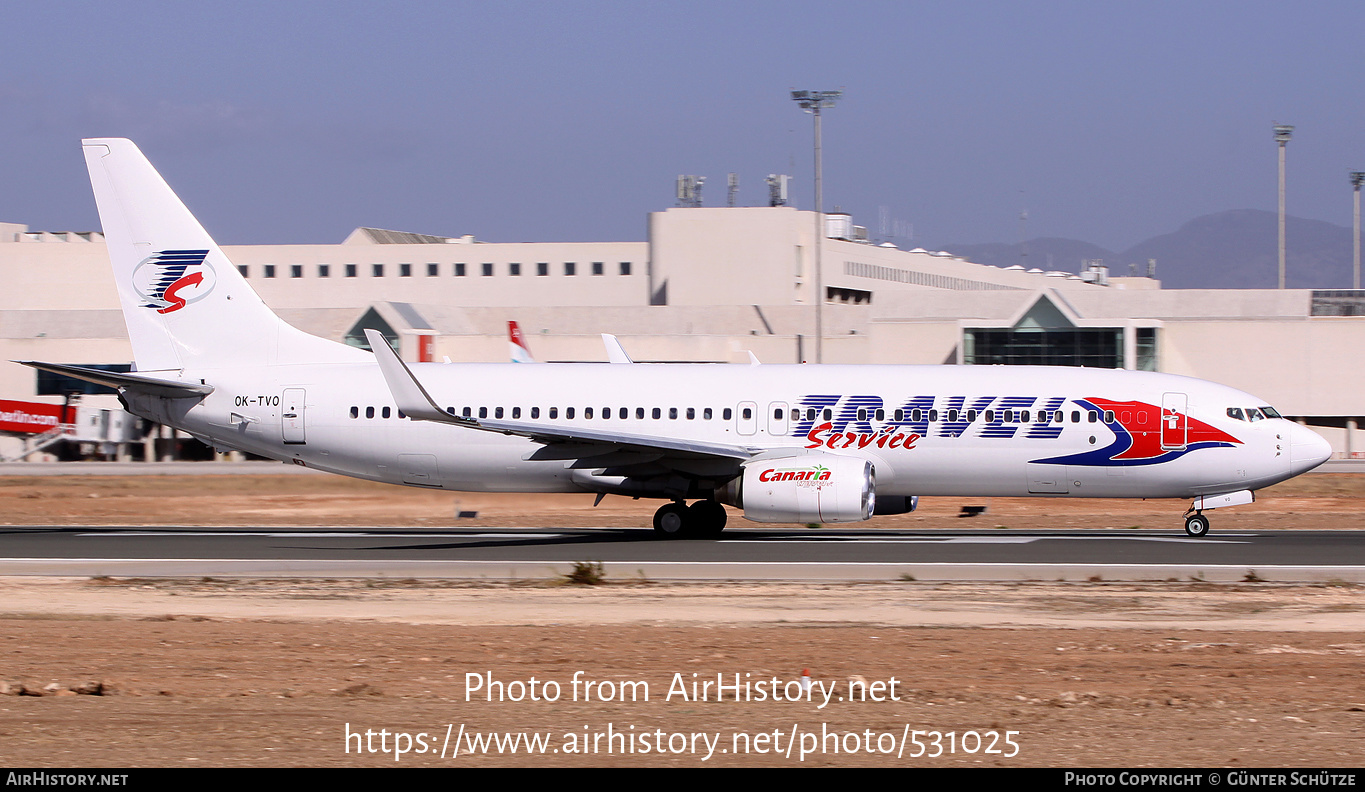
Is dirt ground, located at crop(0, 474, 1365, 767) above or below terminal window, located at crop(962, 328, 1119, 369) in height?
below

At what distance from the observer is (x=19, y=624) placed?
615 inches

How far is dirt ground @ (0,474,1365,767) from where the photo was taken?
9539 mm

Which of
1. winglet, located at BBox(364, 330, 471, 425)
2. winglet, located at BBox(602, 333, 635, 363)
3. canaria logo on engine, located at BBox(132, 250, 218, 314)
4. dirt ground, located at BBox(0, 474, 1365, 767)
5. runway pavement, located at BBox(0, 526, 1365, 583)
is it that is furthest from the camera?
winglet, located at BBox(602, 333, 635, 363)

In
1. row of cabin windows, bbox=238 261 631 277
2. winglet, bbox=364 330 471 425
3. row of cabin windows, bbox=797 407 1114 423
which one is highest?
row of cabin windows, bbox=238 261 631 277

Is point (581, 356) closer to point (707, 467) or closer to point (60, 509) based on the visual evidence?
point (60, 509)

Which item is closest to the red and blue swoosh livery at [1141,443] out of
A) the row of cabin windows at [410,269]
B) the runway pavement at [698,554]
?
the runway pavement at [698,554]

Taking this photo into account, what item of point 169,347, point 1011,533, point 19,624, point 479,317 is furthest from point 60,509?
point 479,317

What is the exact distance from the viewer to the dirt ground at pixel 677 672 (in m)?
9.54

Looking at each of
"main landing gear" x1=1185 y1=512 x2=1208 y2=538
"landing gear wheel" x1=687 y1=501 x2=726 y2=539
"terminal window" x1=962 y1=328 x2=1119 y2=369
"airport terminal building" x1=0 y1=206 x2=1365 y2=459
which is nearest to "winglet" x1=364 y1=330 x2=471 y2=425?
"landing gear wheel" x1=687 y1=501 x2=726 y2=539

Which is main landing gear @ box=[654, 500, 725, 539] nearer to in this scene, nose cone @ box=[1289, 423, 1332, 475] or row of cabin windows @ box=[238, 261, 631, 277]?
nose cone @ box=[1289, 423, 1332, 475]

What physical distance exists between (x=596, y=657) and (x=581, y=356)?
54.0m

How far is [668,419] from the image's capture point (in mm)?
27219

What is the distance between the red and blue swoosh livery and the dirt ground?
753 cm

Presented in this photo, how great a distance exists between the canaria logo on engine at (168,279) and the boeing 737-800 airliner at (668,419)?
38 mm
